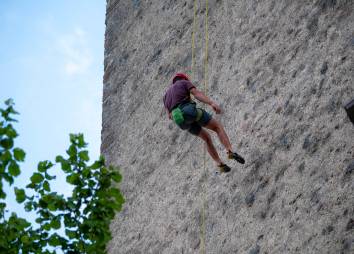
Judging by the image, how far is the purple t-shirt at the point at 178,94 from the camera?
7.49 metres

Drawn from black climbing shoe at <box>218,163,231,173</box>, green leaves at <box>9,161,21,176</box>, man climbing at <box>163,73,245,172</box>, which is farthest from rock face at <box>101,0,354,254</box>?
green leaves at <box>9,161,21,176</box>

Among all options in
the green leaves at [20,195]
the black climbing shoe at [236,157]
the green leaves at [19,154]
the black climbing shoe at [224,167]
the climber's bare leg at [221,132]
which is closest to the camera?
the green leaves at [19,154]

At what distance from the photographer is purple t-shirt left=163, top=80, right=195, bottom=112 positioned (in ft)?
24.6

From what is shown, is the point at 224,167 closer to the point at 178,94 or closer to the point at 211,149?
the point at 211,149

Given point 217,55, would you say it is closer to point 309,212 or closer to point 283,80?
point 283,80

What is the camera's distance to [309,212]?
668cm

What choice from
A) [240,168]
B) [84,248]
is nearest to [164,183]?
[240,168]

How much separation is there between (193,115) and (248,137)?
76 centimetres

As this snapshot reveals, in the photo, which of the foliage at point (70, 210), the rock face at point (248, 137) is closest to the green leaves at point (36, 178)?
the foliage at point (70, 210)

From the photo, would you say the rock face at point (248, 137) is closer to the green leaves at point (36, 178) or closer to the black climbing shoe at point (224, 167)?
the black climbing shoe at point (224, 167)

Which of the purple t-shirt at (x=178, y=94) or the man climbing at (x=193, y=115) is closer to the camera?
the man climbing at (x=193, y=115)

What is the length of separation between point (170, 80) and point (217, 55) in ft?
3.08

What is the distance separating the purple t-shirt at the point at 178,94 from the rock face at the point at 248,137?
0.76m

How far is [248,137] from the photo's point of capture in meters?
7.82
